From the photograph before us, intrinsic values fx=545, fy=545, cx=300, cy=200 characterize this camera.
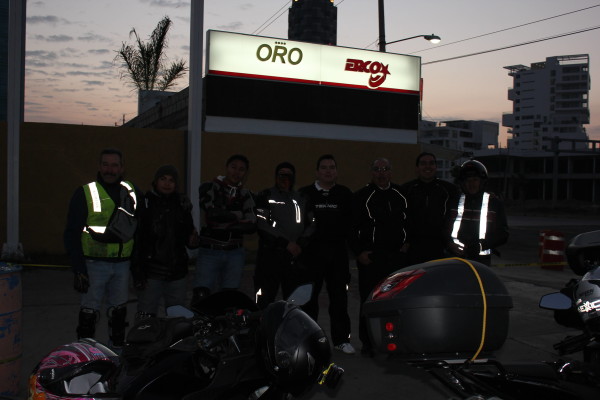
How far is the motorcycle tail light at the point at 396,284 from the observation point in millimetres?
2504

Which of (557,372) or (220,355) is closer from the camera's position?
(220,355)

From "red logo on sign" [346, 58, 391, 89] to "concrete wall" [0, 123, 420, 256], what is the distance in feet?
8.83

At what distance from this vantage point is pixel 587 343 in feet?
10.2

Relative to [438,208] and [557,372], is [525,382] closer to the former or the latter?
[557,372]

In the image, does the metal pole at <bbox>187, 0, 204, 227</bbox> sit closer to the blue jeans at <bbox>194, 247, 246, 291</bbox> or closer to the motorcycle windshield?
the blue jeans at <bbox>194, 247, 246, 291</bbox>

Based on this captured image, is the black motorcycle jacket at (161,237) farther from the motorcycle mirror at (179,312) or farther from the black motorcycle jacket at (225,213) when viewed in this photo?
the motorcycle mirror at (179,312)

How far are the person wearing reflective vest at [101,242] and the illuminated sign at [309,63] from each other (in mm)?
8769

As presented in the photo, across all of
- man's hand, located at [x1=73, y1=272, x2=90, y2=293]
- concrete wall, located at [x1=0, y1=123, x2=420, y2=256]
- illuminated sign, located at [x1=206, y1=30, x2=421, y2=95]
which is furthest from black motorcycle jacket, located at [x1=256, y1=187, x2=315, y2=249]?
illuminated sign, located at [x1=206, y1=30, x2=421, y2=95]

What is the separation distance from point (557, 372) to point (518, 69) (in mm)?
175063

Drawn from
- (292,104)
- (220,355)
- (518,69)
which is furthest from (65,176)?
(518,69)

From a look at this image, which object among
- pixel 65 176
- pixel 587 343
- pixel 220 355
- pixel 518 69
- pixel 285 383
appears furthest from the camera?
pixel 518 69

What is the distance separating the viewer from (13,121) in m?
10.7

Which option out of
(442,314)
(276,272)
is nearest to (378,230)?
(276,272)

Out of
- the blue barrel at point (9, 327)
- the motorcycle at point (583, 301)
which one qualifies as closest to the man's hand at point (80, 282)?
the blue barrel at point (9, 327)
